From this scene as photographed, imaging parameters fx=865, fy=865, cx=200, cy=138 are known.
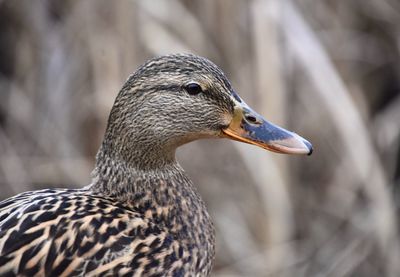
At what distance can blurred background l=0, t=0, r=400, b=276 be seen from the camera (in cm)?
400

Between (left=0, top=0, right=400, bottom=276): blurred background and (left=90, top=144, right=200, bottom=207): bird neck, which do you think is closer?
(left=90, top=144, right=200, bottom=207): bird neck

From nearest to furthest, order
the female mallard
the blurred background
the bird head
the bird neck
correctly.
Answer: the female mallard
the bird head
the bird neck
the blurred background

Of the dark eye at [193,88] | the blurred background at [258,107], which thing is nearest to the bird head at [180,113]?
the dark eye at [193,88]

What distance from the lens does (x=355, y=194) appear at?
4.57 m

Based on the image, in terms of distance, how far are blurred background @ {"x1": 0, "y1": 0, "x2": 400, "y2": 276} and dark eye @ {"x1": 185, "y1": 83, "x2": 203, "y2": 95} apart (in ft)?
5.08

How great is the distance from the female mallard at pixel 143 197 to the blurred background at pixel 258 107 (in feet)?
4.93

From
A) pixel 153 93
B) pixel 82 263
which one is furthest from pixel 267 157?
pixel 82 263

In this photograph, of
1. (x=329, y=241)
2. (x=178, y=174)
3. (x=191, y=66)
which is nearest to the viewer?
(x=191, y=66)

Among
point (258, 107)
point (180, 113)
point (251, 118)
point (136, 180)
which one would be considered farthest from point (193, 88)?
point (258, 107)

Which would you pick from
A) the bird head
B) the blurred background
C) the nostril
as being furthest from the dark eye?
the blurred background

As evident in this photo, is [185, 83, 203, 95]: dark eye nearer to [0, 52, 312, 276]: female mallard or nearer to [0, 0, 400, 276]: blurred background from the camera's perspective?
[0, 52, 312, 276]: female mallard

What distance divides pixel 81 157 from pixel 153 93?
84.6 inches

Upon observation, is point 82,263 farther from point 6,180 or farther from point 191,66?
point 6,180

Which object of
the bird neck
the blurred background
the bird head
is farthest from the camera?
the blurred background
